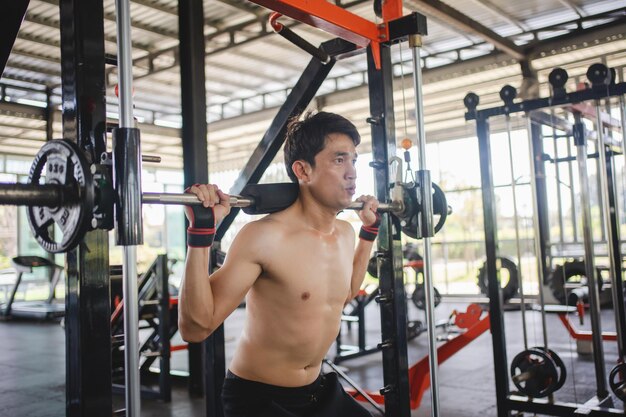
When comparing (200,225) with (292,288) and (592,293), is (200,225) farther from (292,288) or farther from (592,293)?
(592,293)

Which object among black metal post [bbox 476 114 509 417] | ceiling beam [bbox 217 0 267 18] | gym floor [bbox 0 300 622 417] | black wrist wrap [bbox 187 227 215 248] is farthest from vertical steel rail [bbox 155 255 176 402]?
ceiling beam [bbox 217 0 267 18]

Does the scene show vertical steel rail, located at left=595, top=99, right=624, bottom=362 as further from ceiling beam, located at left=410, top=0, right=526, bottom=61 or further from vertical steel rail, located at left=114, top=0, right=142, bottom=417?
ceiling beam, located at left=410, top=0, right=526, bottom=61

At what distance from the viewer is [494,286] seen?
3.36 m

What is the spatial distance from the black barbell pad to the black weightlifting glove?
254 mm

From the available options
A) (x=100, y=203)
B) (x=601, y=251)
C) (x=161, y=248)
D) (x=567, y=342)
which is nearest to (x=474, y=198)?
(x=601, y=251)

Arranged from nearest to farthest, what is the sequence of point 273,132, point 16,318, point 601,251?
point 273,132 → point 601,251 → point 16,318

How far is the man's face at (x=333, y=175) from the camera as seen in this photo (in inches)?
72.2

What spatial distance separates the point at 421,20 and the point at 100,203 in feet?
5.04

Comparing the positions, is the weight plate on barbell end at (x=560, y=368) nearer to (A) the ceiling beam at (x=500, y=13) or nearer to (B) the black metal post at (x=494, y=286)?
(B) the black metal post at (x=494, y=286)

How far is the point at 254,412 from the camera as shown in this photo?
1.67 meters

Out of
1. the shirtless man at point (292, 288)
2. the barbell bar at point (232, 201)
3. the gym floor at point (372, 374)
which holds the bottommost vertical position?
the gym floor at point (372, 374)

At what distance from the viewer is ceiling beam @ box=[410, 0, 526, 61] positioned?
652cm

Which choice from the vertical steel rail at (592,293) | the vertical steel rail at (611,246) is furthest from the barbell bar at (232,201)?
the vertical steel rail at (611,246)

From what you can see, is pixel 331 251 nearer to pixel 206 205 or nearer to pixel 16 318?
pixel 206 205
